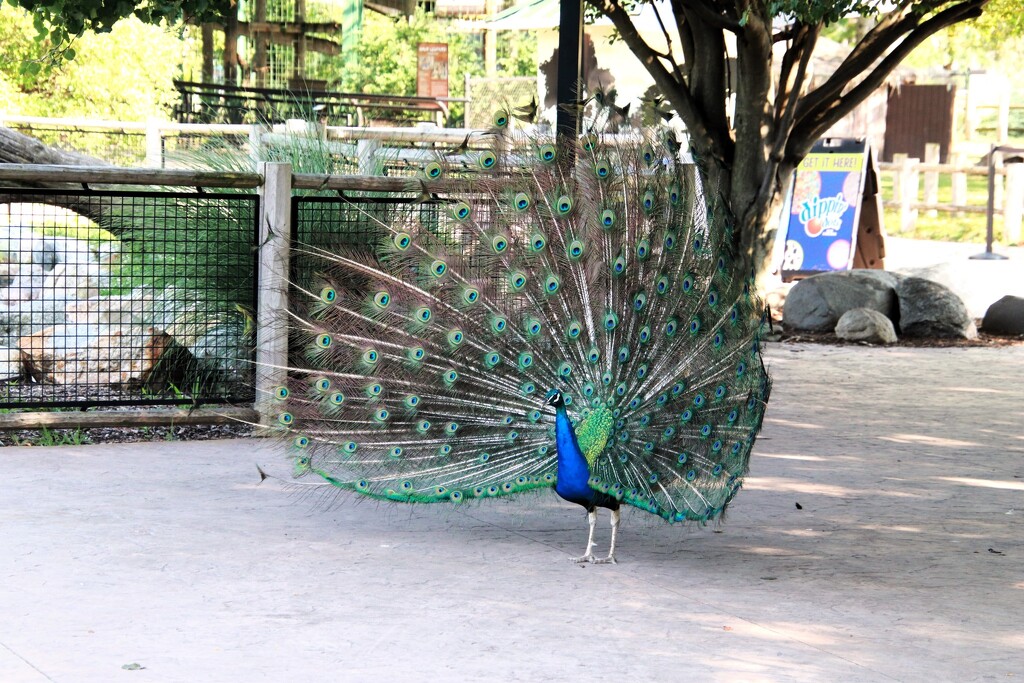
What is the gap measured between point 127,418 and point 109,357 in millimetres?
728

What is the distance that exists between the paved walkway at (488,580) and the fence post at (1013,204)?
55.9 feet

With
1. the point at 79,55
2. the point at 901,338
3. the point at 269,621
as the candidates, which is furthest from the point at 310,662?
the point at 79,55

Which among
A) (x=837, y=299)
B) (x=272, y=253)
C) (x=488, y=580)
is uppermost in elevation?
(x=272, y=253)

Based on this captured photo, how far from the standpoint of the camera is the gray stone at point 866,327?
15.1m

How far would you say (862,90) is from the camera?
12.1 m

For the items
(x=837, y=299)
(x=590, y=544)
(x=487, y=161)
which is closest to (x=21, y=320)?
(x=487, y=161)

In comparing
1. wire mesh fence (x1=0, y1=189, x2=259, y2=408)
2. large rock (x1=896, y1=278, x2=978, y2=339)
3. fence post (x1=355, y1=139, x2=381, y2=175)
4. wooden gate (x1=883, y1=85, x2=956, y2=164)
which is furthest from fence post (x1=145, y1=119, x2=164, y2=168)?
wooden gate (x1=883, y1=85, x2=956, y2=164)

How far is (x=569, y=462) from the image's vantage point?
5.66 meters

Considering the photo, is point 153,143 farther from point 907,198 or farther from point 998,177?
point 998,177

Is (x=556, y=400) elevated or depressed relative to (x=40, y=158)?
depressed

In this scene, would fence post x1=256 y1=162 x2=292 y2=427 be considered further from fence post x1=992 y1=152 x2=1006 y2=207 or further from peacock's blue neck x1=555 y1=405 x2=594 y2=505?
fence post x1=992 y1=152 x2=1006 y2=207

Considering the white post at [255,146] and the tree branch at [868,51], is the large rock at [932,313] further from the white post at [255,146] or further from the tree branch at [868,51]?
the white post at [255,146]

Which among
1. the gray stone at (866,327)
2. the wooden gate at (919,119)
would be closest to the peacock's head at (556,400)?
the gray stone at (866,327)

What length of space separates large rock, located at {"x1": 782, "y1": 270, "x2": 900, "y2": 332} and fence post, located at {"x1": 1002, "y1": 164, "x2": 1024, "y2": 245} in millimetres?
9574
